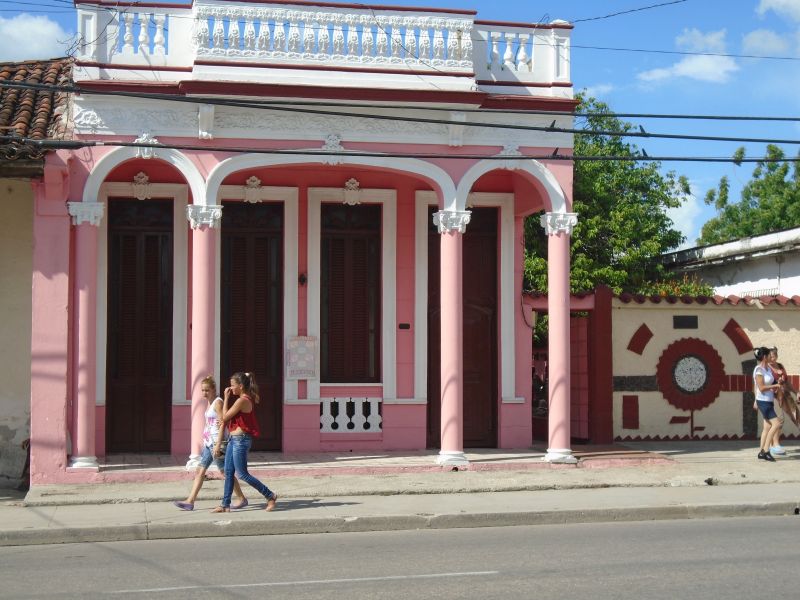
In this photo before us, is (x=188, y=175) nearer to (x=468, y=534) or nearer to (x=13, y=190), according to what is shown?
(x=13, y=190)

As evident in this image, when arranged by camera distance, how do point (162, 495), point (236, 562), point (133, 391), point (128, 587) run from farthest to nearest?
point (133, 391) → point (162, 495) → point (236, 562) → point (128, 587)

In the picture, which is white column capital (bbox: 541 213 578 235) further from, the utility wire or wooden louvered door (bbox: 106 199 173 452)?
wooden louvered door (bbox: 106 199 173 452)

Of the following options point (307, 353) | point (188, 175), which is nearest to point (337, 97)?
point (188, 175)

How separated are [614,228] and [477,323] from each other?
46.0 feet

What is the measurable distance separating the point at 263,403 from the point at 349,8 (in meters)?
5.90

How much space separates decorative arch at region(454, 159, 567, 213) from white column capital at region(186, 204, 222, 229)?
326 cm

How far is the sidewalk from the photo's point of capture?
1165 cm

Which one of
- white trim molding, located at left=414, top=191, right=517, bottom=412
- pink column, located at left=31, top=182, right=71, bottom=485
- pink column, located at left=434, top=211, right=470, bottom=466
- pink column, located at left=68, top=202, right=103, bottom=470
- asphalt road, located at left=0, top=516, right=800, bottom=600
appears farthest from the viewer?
white trim molding, located at left=414, top=191, right=517, bottom=412

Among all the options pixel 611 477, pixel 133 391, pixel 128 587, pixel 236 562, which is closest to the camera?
pixel 128 587

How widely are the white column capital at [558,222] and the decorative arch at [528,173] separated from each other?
89mm

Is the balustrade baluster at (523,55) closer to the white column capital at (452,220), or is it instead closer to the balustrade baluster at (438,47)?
the balustrade baluster at (438,47)

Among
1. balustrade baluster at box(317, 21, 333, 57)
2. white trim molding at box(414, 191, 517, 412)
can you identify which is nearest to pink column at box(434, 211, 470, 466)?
white trim molding at box(414, 191, 517, 412)

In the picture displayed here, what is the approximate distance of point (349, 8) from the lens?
15195 mm

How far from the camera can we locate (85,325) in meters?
14.5
